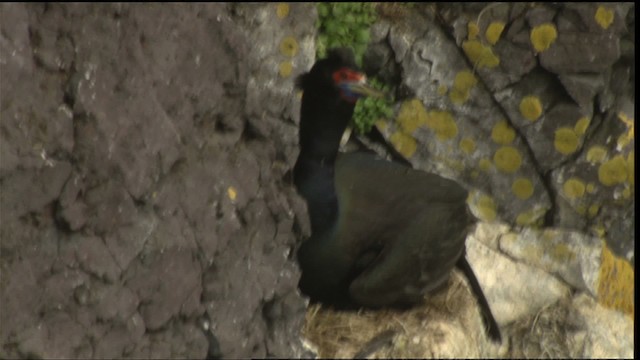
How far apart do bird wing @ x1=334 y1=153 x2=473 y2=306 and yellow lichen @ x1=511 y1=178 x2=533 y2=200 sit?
416 mm

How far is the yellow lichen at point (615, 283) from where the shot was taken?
242 inches

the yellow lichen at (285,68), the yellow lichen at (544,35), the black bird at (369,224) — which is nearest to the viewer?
the black bird at (369,224)

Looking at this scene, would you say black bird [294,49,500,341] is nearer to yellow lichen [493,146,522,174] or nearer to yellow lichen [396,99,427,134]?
yellow lichen [396,99,427,134]

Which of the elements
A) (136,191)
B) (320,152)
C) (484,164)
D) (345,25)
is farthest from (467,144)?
(136,191)

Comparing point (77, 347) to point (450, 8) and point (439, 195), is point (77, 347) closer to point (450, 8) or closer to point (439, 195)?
point (439, 195)

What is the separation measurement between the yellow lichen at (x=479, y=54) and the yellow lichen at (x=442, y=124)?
0.86ft

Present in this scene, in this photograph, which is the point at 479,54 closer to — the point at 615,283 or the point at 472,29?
the point at 472,29

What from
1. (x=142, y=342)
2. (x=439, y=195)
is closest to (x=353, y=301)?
(x=439, y=195)

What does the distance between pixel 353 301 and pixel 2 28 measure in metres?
2.49

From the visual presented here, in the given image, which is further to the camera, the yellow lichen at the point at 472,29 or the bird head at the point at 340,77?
the yellow lichen at the point at 472,29

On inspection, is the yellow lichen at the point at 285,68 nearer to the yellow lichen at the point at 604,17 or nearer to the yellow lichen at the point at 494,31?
the yellow lichen at the point at 494,31

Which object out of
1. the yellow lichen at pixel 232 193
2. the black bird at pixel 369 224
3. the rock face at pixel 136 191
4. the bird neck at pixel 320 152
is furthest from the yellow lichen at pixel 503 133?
the yellow lichen at pixel 232 193

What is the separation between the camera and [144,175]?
4039 millimetres

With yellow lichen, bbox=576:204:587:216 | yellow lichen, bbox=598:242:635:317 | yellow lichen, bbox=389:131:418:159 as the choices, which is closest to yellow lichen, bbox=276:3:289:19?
yellow lichen, bbox=389:131:418:159
